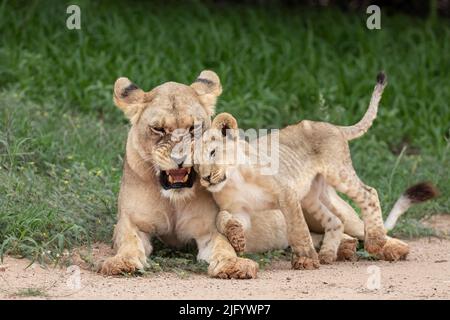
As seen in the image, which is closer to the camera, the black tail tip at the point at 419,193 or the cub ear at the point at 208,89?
the cub ear at the point at 208,89

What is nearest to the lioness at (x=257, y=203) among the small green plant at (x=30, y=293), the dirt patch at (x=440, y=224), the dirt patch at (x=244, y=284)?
the dirt patch at (x=244, y=284)

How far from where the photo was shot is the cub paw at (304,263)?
6785 millimetres

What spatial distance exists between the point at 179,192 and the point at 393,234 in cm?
227

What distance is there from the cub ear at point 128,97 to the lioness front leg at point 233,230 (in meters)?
0.84

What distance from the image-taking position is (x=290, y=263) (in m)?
7.16

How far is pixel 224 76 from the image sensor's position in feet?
37.5

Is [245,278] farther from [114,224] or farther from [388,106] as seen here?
[388,106]

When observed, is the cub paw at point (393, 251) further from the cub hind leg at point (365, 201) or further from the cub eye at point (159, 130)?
the cub eye at point (159, 130)

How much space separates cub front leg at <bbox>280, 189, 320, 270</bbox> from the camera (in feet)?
22.0

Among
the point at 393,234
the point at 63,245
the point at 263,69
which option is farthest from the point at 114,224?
the point at 263,69

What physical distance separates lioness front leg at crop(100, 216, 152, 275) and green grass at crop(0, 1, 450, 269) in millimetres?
1018

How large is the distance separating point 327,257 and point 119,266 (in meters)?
1.39

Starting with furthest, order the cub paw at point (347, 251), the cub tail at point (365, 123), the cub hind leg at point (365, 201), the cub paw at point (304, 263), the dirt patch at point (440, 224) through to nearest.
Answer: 1. the dirt patch at point (440, 224)
2. the cub tail at point (365, 123)
3. the cub paw at point (347, 251)
4. the cub hind leg at point (365, 201)
5. the cub paw at point (304, 263)
